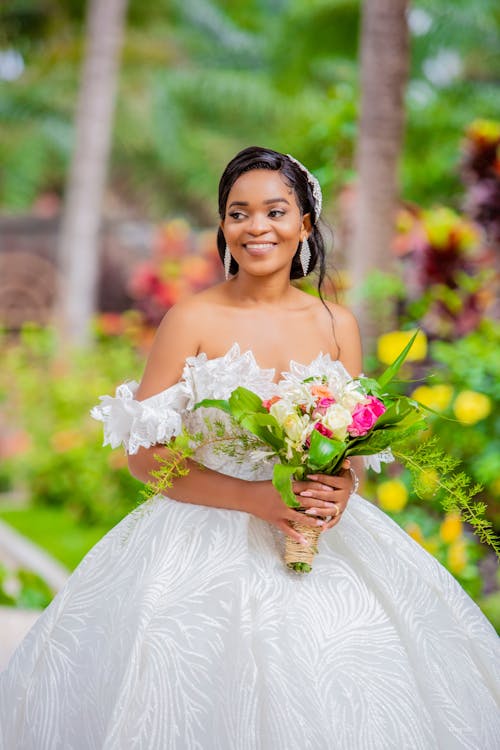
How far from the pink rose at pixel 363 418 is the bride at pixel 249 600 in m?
0.14

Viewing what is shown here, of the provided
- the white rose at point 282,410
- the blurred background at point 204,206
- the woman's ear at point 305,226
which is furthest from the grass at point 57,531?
the white rose at point 282,410

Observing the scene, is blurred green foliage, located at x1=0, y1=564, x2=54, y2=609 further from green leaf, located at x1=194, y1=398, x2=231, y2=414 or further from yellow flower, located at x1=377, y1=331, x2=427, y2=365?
green leaf, located at x1=194, y1=398, x2=231, y2=414

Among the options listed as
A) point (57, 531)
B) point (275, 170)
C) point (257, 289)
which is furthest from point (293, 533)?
point (57, 531)

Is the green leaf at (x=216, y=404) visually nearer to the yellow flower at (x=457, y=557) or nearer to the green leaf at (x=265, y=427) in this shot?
the green leaf at (x=265, y=427)

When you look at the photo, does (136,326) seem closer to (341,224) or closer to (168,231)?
(168,231)

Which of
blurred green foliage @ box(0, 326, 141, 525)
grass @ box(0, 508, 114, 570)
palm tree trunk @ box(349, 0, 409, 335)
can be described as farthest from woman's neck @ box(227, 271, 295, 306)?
blurred green foliage @ box(0, 326, 141, 525)

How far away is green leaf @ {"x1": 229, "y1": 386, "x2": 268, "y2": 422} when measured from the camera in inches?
80.3

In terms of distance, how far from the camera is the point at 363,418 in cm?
201

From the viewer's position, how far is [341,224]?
6242mm

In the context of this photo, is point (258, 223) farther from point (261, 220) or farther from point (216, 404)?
point (216, 404)

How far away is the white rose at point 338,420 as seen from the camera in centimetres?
198

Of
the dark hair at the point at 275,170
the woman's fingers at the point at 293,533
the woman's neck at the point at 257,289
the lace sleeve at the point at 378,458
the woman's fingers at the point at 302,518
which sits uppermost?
the dark hair at the point at 275,170

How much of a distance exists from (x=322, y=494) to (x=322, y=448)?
0.14m

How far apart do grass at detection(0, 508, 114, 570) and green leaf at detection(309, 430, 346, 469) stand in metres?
4.09
